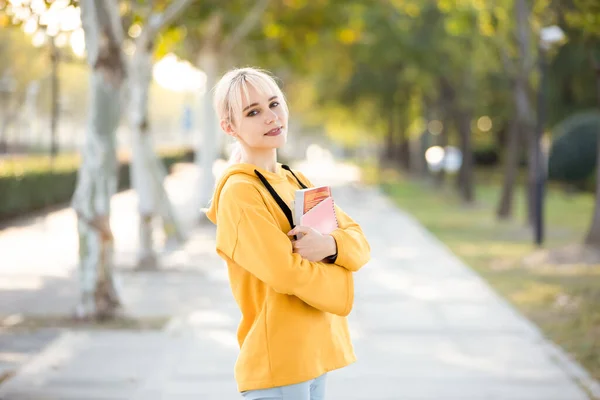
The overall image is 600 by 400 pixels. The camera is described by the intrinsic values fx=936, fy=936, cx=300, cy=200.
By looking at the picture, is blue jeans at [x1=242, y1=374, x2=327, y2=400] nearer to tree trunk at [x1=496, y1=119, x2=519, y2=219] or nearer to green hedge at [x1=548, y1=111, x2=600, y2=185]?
tree trunk at [x1=496, y1=119, x2=519, y2=219]

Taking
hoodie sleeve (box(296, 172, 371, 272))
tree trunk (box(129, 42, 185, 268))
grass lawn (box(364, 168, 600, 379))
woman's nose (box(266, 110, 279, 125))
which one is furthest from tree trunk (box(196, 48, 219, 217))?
woman's nose (box(266, 110, 279, 125))

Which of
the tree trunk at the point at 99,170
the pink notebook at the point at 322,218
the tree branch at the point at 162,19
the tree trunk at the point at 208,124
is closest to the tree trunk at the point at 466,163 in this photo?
the tree trunk at the point at 208,124

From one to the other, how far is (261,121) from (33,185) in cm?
2040

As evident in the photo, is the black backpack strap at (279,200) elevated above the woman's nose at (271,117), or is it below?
below

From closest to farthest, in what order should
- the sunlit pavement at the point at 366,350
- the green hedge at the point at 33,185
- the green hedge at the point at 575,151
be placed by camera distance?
the sunlit pavement at the point at 366,350 → the green hedge at the point at 33,185 → the green hedge at the point at 575,151

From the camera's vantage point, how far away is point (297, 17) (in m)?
18.3

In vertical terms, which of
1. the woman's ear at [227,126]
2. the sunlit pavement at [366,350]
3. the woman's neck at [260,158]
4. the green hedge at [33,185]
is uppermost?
the woman's ear at [227,126]

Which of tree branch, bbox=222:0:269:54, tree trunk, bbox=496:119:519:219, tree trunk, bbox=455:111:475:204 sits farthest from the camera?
tree trunk, bbox=455:111:475:204

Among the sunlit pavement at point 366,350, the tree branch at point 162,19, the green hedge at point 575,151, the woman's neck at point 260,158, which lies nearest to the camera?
the woman's neck at point 260,158

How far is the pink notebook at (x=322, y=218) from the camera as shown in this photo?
10.1 ft

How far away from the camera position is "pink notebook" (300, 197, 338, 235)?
3.09 metres

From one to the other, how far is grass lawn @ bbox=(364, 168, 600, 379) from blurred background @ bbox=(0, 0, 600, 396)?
1.6 inches

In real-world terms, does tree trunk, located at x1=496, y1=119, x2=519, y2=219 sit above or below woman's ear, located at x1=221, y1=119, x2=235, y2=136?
below

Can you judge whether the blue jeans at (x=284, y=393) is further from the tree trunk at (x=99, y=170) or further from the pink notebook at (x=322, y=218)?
the tree trunk at (x=99, y=170)
